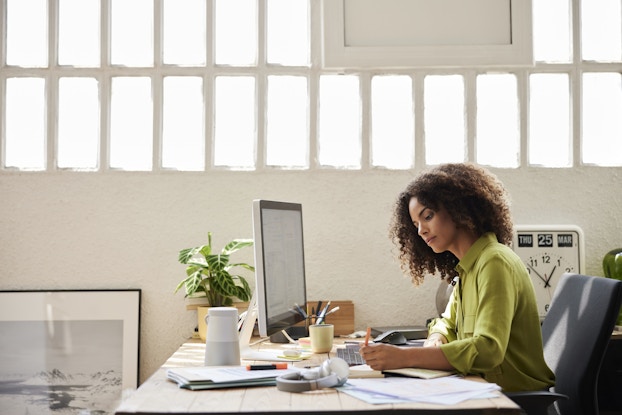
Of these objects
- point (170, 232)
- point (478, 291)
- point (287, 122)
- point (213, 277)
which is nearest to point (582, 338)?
point (478, 291)

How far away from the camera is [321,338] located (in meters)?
2.62

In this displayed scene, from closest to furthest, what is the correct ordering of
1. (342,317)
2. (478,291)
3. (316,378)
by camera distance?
(316,378)
(478,291)
(342,317)

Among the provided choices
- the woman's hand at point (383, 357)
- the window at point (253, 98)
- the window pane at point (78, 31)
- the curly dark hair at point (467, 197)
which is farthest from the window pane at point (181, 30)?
the woman's hand at point (383, 357)

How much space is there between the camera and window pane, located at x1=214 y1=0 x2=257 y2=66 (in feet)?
11.9

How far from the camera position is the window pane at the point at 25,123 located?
11.8ft

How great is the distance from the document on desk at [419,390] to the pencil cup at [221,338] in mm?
459

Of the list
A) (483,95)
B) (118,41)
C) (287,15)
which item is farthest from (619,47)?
(118,41)

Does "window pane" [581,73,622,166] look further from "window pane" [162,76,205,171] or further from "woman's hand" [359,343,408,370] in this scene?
"woman's hand" [359,343,408,370]

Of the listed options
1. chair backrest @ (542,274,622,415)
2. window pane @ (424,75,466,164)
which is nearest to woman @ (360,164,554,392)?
chair backrest @ (542,274,622,415)

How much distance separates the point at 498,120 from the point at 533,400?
6.30 ft

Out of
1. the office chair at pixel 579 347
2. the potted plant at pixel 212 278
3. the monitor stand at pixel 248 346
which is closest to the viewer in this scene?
the office chair at pixel 579 347

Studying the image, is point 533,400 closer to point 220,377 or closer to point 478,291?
point 478,291

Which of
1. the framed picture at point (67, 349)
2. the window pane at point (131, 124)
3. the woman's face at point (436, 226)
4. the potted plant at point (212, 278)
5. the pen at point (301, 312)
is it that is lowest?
the framed picture at point (67, 349)

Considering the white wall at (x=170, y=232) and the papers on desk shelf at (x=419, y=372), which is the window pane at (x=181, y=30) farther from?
the papers on desk shelf at (x=419, y=372)
